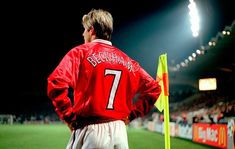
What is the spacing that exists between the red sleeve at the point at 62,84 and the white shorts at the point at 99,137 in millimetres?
249

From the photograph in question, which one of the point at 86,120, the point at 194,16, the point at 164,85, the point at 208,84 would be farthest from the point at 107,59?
the point at 208,84

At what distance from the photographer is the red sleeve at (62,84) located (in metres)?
3.03

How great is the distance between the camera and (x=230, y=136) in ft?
45.1

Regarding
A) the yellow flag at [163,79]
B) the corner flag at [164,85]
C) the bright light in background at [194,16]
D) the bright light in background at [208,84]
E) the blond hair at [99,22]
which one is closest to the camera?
the blond hair at [99,22]

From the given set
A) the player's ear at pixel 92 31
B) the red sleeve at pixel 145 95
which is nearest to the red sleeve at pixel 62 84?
the player's ear at pixel 92 31

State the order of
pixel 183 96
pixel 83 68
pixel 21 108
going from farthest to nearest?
pixel 21 108
pixel 183 96
pixel 83 68

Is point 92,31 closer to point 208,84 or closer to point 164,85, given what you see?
point 164,85

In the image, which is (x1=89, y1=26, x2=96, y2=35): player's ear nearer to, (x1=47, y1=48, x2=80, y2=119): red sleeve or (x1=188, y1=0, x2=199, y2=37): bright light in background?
(x1=47, y1=48, x2=80, y2=119): red sleeve

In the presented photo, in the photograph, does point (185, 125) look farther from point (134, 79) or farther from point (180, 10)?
point (134, 79)

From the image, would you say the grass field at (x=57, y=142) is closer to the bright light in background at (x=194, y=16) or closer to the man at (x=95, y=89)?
the bright light in background at (x=194, y=16)

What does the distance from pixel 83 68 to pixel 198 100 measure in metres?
35.9

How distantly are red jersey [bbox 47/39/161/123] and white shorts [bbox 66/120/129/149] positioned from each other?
0.32 feet

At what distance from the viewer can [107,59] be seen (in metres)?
3.45

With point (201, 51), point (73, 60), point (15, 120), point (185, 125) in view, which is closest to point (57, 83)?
point (73, 60)
